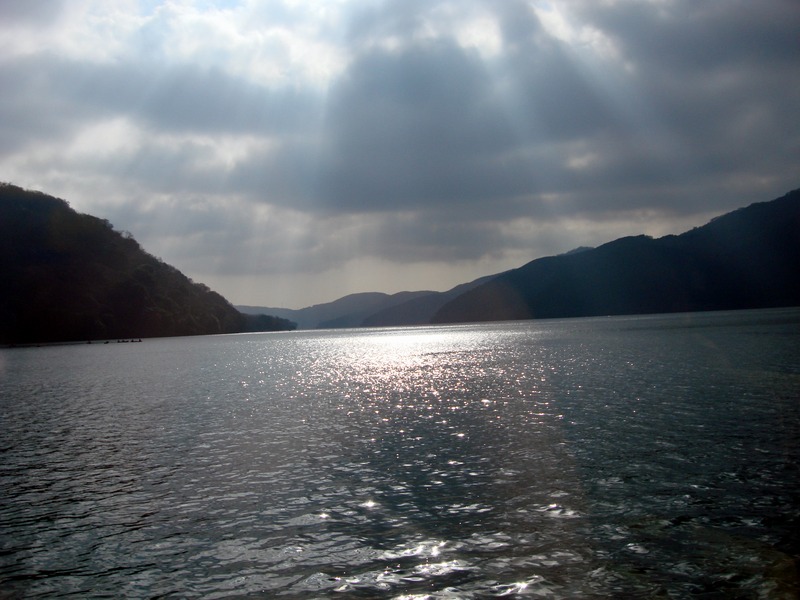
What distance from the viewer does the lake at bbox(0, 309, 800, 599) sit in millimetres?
15055

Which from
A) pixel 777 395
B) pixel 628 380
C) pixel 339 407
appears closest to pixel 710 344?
pixel 628 380

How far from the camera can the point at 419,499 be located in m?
21.6

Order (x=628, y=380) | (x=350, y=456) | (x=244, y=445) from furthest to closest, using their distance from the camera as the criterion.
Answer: (x=628, y=380), (x=244, y=445), (x=350, y=456)

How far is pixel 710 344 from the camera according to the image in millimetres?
98750

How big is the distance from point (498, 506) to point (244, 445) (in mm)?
17908

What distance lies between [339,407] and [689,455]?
2877 cm

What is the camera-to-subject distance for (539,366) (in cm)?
7850

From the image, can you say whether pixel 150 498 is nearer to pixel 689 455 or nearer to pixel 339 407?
pixel 689 455

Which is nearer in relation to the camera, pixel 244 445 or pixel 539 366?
pixel 244 445

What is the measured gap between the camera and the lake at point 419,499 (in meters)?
15.1

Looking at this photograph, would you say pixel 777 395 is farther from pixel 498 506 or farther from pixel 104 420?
pixel 104 420

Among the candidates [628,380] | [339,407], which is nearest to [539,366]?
[628,380]

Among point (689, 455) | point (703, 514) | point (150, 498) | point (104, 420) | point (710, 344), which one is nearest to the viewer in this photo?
point (703, 514)

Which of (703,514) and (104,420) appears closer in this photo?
(703,514)
